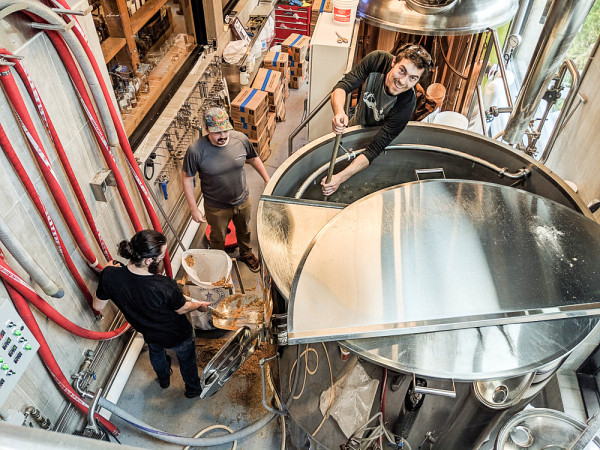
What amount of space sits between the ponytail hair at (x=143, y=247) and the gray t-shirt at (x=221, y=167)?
1.04m

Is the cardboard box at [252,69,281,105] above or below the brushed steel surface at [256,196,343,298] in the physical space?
below

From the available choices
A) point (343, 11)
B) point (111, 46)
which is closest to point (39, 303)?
point (111, 46)

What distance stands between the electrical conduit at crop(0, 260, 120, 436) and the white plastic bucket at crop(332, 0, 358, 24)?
347 centimetres

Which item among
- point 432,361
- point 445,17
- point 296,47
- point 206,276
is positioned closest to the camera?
point 432,361

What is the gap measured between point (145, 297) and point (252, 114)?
9.44 feet

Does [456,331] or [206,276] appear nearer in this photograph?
[456,331]

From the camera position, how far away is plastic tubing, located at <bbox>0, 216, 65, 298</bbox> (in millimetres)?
1910

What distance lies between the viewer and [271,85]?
5.50m

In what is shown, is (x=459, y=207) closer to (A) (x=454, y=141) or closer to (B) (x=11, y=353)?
(A) (x=454, y=141)

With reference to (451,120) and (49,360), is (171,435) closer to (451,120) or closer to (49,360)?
(49,360)

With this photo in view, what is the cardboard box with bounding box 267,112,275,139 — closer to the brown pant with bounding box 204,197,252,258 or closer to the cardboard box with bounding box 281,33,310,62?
the cardboard box with bounding box 281,33,310,62

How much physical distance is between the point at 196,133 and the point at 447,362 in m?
3.74

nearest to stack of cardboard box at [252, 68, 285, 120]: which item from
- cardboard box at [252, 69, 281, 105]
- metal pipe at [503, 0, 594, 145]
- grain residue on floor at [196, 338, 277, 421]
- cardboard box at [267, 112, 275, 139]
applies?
cardboard box at [252, 69, 281, 105]

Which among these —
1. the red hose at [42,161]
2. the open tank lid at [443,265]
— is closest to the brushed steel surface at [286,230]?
the open tank lid at [443,265]
